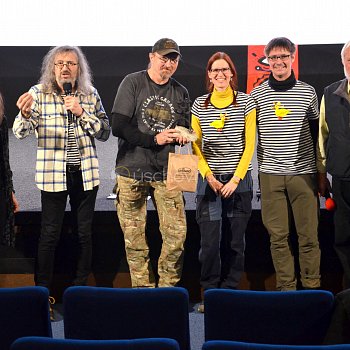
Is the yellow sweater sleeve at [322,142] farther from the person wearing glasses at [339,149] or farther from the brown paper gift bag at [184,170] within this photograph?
the brown paper gift bag at [184,170]

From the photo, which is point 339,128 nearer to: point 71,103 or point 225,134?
point 225,134

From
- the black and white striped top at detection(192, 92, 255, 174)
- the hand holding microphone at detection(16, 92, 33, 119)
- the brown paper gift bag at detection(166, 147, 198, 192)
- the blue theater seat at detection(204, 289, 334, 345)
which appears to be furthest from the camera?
the black and white striped top at detection(192, 92, 255, 174)

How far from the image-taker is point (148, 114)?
373 centimetres

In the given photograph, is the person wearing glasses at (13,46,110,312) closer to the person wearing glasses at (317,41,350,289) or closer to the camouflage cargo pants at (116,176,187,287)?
the camouflage cargo pants at (116,176,187,287)

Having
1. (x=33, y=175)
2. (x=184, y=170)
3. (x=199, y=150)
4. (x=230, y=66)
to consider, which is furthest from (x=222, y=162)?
(x=33, y=175)

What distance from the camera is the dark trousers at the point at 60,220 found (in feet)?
12.4

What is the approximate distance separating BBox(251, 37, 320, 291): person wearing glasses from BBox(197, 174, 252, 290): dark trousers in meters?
0.13

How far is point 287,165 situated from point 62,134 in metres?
1.17

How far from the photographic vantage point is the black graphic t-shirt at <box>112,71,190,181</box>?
3.72 m

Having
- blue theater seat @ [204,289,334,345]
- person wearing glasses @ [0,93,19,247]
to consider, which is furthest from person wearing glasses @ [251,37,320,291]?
blue theater seat @ [204,289,334,345]

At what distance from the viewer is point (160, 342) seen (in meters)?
1.93

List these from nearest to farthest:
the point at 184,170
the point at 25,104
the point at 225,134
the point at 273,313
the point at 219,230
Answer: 1. the point at 273,313
2. the point at 25,104
3. the point at 184,170
4. the point at 225,134
5. the point at 219,230

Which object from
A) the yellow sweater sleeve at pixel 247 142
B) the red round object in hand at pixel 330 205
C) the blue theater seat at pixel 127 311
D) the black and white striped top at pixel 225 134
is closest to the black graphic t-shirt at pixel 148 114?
the black and white striped top at pixel 225 134
